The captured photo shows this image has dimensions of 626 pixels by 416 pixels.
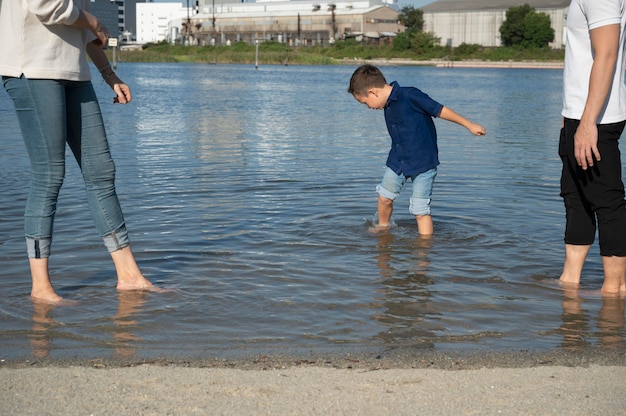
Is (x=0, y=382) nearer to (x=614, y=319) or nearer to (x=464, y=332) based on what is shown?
(x=464, y=332)

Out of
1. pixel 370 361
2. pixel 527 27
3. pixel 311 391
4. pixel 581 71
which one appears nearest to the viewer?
pixel 311 391

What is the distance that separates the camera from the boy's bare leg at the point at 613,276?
5090 millimetres

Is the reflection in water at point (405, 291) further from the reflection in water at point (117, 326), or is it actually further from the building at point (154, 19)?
the building at point (154, 19)

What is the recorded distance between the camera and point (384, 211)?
23.5 ft

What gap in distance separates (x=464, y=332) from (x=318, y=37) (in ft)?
406

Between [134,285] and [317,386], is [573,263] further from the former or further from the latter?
[134,285]

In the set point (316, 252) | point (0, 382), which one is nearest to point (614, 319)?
point (316, 252)

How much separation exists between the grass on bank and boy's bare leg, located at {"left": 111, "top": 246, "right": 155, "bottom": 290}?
3378 inches

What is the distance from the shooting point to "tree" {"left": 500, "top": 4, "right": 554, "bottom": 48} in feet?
338

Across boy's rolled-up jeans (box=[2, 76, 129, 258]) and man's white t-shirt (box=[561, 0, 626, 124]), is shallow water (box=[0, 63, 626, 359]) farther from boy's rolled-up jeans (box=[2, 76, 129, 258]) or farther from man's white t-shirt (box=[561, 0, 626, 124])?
man's white t-shirt (box=[561, 0, 626, 124])

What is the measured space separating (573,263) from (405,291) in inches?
42.8

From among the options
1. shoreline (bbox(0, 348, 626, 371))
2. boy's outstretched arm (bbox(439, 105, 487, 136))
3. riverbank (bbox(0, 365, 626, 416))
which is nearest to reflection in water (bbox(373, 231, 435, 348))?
shoreline (bbox(0, 348, 626, 371))

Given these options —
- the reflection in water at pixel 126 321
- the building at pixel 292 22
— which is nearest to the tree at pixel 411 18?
the building at pixel 292 22

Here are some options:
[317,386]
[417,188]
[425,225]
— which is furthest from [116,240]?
[425,225]
